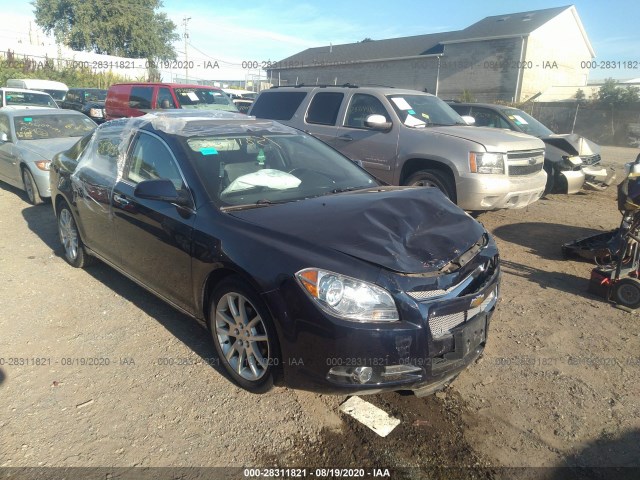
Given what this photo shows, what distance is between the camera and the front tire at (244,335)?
111 inches

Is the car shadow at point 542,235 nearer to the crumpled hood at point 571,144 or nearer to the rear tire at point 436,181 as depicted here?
the rear tire at point 436,181

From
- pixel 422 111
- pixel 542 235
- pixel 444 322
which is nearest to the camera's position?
pixel 444 322

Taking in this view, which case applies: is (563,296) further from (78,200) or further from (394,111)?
(78,200)

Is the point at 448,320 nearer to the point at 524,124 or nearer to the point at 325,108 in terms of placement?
the point at 325,108

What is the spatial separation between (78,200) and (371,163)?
3981 millimetres

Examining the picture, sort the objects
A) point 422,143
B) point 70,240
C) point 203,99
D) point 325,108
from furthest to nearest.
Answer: point 203,99 → point 325,108 → point 422,143 → point 70,240

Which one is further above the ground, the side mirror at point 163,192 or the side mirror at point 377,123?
the side mirror at point 377,123

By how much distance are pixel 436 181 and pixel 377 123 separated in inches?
45.8

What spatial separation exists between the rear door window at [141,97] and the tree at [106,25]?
37.7m

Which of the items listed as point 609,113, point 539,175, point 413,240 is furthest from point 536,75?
point 413,240

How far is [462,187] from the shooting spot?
20.3ft

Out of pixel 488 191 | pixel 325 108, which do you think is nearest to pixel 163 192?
pixel 488 191

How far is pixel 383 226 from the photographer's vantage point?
9.59 feet

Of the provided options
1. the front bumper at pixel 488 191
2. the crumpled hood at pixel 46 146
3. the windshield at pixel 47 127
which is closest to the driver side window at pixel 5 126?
the windshield at pixel 47 127
